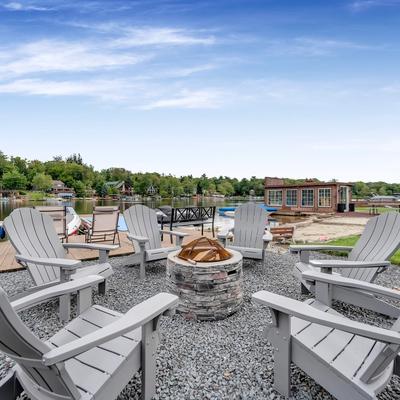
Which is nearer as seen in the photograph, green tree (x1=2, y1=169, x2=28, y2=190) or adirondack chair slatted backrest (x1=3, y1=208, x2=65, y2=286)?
adirondack chair slatted backrest (x1=3, y1=208, x2=65, y2=286)

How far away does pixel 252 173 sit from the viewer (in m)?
74.2

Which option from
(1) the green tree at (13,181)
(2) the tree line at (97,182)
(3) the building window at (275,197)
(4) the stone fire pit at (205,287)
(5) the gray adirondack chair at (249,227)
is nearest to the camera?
(4) the stone fire pit at (205,287)

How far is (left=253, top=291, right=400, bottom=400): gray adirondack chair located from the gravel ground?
0.23 metres

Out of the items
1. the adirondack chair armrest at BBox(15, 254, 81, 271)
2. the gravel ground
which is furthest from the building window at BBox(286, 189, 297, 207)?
the adirondack chair armrest at BBox(15, 254, 81, 271)

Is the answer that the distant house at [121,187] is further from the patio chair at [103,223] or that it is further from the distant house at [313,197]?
the patio chair at [103,223]

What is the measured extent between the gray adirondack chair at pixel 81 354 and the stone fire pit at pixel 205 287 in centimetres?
88

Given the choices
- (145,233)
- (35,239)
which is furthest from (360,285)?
(35,239)

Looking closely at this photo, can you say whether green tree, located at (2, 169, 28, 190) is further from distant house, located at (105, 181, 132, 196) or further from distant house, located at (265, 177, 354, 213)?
distant house, located at (265, 177, 354, 213)

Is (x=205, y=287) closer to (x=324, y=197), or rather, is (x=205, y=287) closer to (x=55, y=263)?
(x=55, y=263)

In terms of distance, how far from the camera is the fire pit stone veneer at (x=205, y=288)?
8.78 feet

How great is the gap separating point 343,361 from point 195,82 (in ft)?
39.7

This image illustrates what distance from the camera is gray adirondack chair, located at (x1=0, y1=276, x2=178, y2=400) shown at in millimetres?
1126

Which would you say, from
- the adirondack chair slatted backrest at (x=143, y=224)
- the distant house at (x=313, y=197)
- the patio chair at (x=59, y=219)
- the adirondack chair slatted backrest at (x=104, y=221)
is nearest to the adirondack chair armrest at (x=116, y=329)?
the adirondack chair slatted backrest at (x=143, y=224)

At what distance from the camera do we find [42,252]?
10.5 feet
